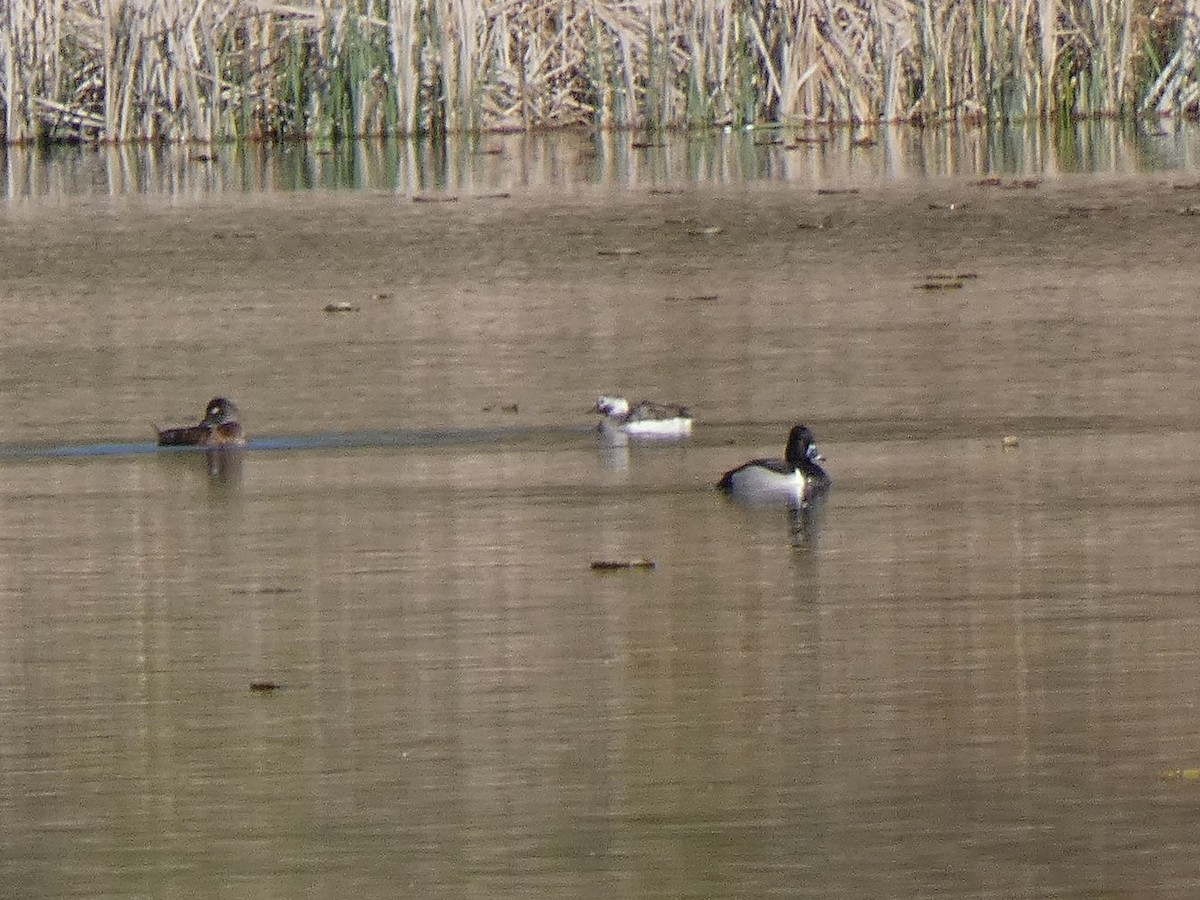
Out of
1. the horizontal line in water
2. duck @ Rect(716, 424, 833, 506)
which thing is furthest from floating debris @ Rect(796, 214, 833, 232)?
duck @ Rect(716, 424, 833, 506)

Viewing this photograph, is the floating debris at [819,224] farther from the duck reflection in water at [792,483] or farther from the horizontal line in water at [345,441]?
the duck reflection in water at [792,483]

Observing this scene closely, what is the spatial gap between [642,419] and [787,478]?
152 cm

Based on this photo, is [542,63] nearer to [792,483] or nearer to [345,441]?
[345,441]

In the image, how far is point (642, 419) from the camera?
11.4 meters

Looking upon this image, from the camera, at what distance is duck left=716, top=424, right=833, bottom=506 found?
32.4 feet

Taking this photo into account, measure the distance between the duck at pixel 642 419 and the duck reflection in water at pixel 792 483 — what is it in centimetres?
99

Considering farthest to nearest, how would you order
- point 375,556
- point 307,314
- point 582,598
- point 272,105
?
1. point 272,105
2. point 307,314
3. point 375,556
4. point 582,598

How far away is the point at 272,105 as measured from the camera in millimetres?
28641

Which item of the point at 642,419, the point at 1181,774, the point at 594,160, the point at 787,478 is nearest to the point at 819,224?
the point at 594,160

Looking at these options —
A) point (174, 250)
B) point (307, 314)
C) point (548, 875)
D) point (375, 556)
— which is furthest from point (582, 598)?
point (174, 250)

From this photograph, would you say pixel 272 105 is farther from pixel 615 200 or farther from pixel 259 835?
pixel 259 835

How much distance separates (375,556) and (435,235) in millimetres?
11754

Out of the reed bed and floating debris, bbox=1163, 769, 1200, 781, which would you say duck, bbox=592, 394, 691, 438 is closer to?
floating debris, bbox=1163, 769, 1200, 781

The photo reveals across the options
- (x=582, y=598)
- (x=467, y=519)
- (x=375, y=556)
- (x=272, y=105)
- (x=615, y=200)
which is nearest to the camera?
(x=582, y=598)
